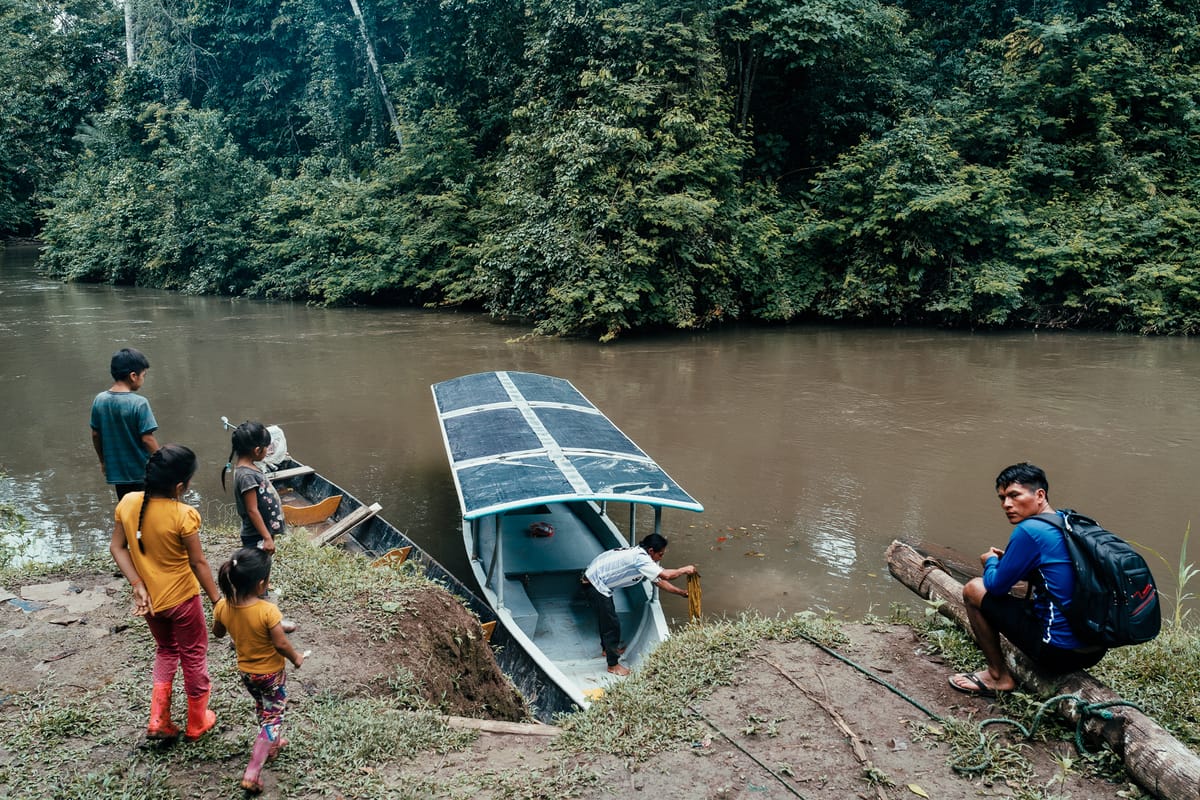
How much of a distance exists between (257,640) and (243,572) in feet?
1.14

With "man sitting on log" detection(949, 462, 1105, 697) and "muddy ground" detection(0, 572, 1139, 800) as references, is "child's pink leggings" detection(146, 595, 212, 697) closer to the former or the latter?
"muddy ground" detection(0, 572, 1139, 800)

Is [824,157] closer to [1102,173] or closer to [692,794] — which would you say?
[1102,173]

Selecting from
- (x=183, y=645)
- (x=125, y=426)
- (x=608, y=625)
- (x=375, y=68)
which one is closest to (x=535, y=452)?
(x=608, y=625)

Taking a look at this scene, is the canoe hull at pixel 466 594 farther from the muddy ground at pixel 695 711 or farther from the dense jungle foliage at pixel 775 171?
the dense jungle foliage at pixel 775 171

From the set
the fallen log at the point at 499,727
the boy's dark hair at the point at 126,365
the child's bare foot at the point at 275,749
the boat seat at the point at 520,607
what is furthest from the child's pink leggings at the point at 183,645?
the boat seat at the point at 520,607

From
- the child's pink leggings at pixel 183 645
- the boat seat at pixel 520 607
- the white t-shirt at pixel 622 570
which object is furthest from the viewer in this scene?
the boat seat at pixel 520 607

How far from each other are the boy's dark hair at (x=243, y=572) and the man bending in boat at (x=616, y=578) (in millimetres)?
3159

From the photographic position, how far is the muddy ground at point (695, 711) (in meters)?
3.56

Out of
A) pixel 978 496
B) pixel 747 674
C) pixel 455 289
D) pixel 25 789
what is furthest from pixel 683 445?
pixel 455 289

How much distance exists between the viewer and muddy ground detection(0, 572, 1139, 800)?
3561 mm

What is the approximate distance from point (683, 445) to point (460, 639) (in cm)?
714

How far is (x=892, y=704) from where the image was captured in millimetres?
4137

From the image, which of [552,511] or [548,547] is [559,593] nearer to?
[548,547]

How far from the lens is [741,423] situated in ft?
43.7
